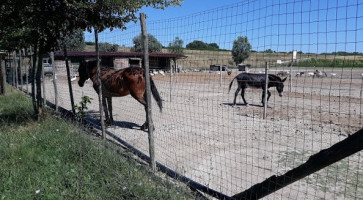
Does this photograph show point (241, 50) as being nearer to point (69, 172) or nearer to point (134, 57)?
point (69, 172)

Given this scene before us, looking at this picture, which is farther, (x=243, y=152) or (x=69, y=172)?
(x=243, y=152)

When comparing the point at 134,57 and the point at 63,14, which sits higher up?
the point at 63,14

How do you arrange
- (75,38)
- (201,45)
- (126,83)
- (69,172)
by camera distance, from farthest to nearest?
(75,38) → (126,83) → (201,45) → (69,172)

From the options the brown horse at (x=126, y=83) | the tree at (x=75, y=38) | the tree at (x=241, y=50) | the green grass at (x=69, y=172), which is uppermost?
the tree at (x=75, y=38)

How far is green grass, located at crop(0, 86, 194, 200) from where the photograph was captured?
134 inches

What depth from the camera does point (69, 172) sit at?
3.94m

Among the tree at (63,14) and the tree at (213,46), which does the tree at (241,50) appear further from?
the tree at (63,14)

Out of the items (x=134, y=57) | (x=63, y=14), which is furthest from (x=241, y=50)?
(x=134, y=57)

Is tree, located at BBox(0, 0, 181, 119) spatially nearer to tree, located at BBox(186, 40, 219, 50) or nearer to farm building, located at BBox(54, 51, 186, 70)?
farm building, located at BBox(54, 51, 186, 70)

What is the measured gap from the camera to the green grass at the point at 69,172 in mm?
3410

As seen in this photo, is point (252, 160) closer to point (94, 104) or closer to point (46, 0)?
point (46, 0)

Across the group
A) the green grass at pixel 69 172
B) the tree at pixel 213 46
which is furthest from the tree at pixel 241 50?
the green grass at pixel 69 172

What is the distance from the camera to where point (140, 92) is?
775 centimetres

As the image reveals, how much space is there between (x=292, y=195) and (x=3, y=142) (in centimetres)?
467
